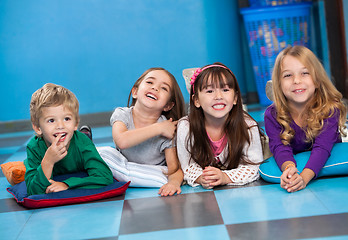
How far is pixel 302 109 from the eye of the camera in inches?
76.5

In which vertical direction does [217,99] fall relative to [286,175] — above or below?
above

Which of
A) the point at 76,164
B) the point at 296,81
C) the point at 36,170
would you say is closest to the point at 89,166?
the point at 76,164

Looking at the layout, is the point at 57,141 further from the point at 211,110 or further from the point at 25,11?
the point at 25,11

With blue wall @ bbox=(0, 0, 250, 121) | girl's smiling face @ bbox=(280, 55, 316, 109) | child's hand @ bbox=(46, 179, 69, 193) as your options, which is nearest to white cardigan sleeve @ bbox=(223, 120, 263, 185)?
girl's smiling face @ bbox=(280, 55, 316, 109)

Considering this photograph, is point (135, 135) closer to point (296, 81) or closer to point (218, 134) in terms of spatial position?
point (218, 134)

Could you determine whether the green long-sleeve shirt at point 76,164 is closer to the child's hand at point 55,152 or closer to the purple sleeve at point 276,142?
the child's hand at point 55,152

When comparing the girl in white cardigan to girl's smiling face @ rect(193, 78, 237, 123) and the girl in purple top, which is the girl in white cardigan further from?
the girl in purple top

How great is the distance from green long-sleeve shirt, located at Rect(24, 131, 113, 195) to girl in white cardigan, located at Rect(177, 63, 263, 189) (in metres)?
0.35

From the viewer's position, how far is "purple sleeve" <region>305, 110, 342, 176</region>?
177cm

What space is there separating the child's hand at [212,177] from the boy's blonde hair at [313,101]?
31 centimetres

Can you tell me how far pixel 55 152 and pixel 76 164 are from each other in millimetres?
176

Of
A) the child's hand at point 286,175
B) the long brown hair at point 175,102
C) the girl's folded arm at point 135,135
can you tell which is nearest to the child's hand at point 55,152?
the girl's folded arm at point 135,135

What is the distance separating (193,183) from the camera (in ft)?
6.14

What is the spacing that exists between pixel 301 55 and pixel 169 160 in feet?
2.36
